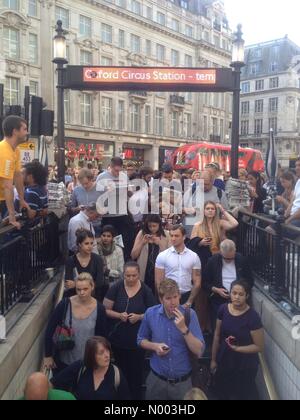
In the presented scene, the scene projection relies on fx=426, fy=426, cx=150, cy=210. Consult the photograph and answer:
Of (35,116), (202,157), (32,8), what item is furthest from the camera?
(32,8)

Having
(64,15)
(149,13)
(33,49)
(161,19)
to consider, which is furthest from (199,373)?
(161,19)

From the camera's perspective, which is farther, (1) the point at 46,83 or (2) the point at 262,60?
(2) the point at 262,60

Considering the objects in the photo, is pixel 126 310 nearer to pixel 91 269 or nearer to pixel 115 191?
pixel 91 269

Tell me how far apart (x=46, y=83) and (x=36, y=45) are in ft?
9.68

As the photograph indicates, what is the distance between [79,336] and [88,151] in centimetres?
3407

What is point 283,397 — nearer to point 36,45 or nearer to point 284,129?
point 36,45

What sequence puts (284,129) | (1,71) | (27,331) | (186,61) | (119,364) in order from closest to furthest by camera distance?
(27,331)
(119,364)
(1,71)
(186,61)
(284,129)

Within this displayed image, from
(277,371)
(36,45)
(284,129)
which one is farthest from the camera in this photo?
(284,129)

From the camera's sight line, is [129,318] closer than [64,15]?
Yes

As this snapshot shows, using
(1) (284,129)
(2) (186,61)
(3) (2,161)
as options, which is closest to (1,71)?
(2) (186,61)

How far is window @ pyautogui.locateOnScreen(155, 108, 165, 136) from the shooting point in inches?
1774

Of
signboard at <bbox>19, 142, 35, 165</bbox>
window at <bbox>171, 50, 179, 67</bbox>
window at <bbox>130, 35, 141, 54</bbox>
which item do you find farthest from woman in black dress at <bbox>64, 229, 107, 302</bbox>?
window at <bbox>171, 50, 179, 67</bbox>

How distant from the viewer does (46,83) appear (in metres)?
33.7

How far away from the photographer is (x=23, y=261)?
191 inches
